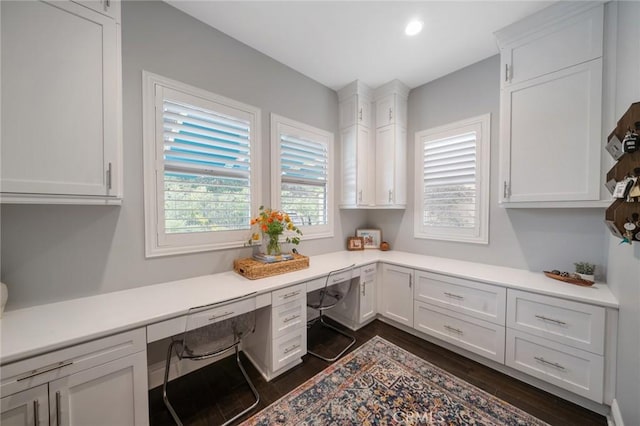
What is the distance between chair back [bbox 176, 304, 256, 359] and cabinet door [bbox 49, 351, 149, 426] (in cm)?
25

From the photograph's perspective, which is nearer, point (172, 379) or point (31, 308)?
point (31, 308)

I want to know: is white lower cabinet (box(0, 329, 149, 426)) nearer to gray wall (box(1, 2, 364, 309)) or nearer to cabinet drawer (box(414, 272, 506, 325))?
gray wall (box(1, 2, 364, 309))

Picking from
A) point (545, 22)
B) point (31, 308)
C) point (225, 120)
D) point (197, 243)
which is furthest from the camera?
point (225, 120)

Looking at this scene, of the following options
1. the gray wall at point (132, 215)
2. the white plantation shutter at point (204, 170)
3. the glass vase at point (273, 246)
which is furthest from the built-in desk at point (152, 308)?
the white plantation shutter at point (204, 170)

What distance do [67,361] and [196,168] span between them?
1.39 m

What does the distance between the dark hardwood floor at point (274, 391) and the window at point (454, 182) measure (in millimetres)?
1262

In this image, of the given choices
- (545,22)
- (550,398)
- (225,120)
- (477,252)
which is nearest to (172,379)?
(225,120)

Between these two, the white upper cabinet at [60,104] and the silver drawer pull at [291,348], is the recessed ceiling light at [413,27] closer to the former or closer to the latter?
the white upper cabinet at [60,104]

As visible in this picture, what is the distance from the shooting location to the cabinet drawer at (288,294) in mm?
1781

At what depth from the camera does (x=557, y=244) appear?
2.03m

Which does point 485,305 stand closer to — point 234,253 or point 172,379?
point 234,253

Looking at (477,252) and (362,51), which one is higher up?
(362,51)

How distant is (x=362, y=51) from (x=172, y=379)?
3.46 meters

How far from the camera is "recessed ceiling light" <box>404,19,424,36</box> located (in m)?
1.94
